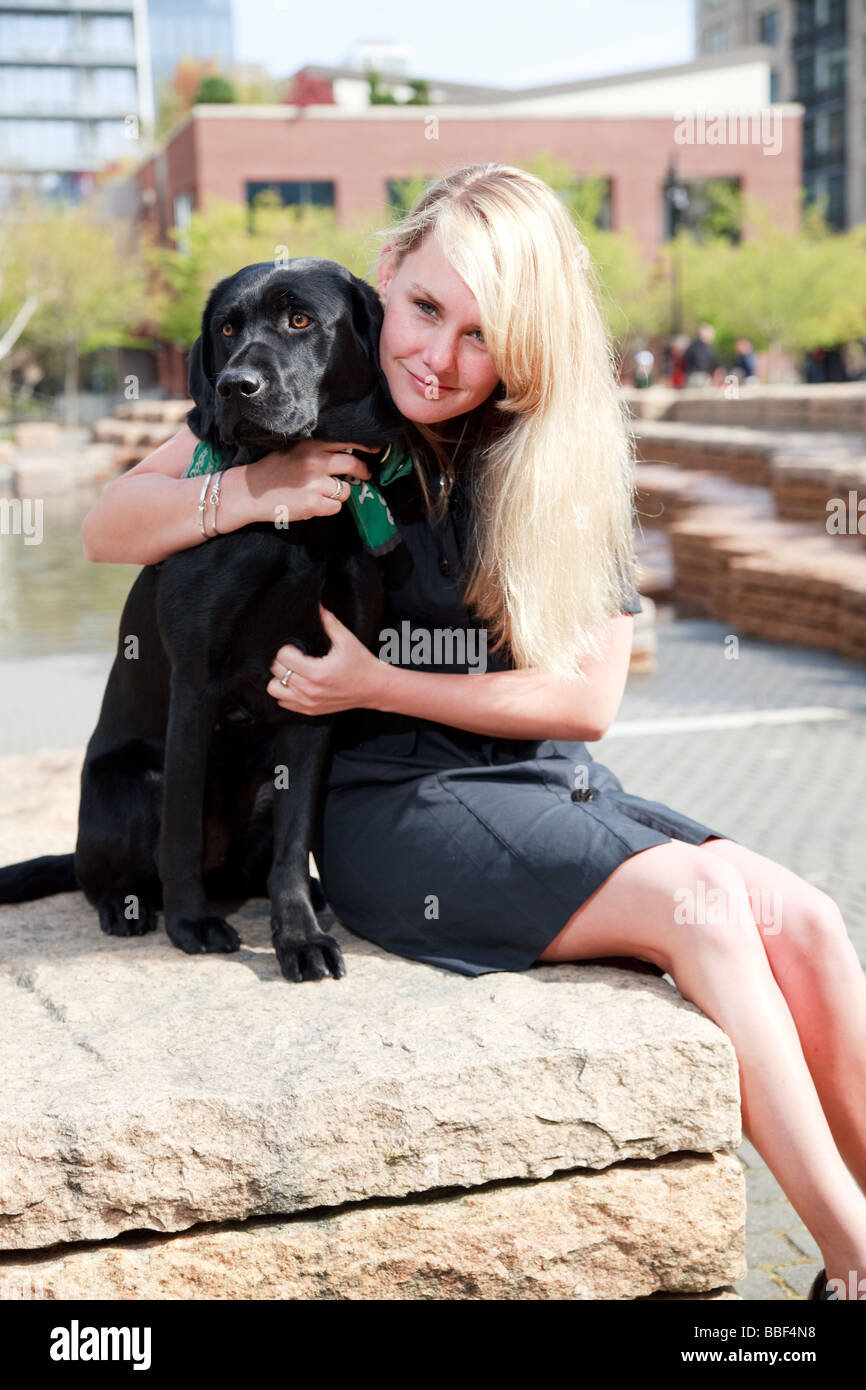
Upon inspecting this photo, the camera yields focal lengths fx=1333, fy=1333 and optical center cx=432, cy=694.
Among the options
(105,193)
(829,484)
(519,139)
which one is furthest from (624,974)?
(105,193)

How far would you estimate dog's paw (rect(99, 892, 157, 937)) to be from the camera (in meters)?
2.89

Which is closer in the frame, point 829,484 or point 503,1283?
point 503,1283

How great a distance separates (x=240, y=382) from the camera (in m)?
2.42

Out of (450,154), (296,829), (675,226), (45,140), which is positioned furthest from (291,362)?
(45,140)

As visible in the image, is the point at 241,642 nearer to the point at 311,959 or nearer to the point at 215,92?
the point at 311,959

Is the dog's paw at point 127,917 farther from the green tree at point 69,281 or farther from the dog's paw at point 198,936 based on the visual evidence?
the green tree at point 69,281

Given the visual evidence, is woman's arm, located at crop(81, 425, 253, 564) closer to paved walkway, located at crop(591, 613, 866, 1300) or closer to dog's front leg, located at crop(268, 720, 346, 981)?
dog's front leg, located at crop(268, 720, 346, 981)

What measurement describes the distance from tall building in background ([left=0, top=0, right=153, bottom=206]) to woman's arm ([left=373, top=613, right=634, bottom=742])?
97.7 metres

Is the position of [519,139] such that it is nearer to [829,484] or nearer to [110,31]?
[829,484]

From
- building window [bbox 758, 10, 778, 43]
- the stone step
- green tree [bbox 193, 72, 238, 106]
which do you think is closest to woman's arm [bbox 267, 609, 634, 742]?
the stone step

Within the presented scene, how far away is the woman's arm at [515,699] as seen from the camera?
275 cm

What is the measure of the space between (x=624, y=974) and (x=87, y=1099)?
1.06 m

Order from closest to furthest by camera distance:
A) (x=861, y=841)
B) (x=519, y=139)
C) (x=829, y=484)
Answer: (x=861, y=841)
(x=829, y=484)
(x=519, y=139)

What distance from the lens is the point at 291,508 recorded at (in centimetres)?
256
